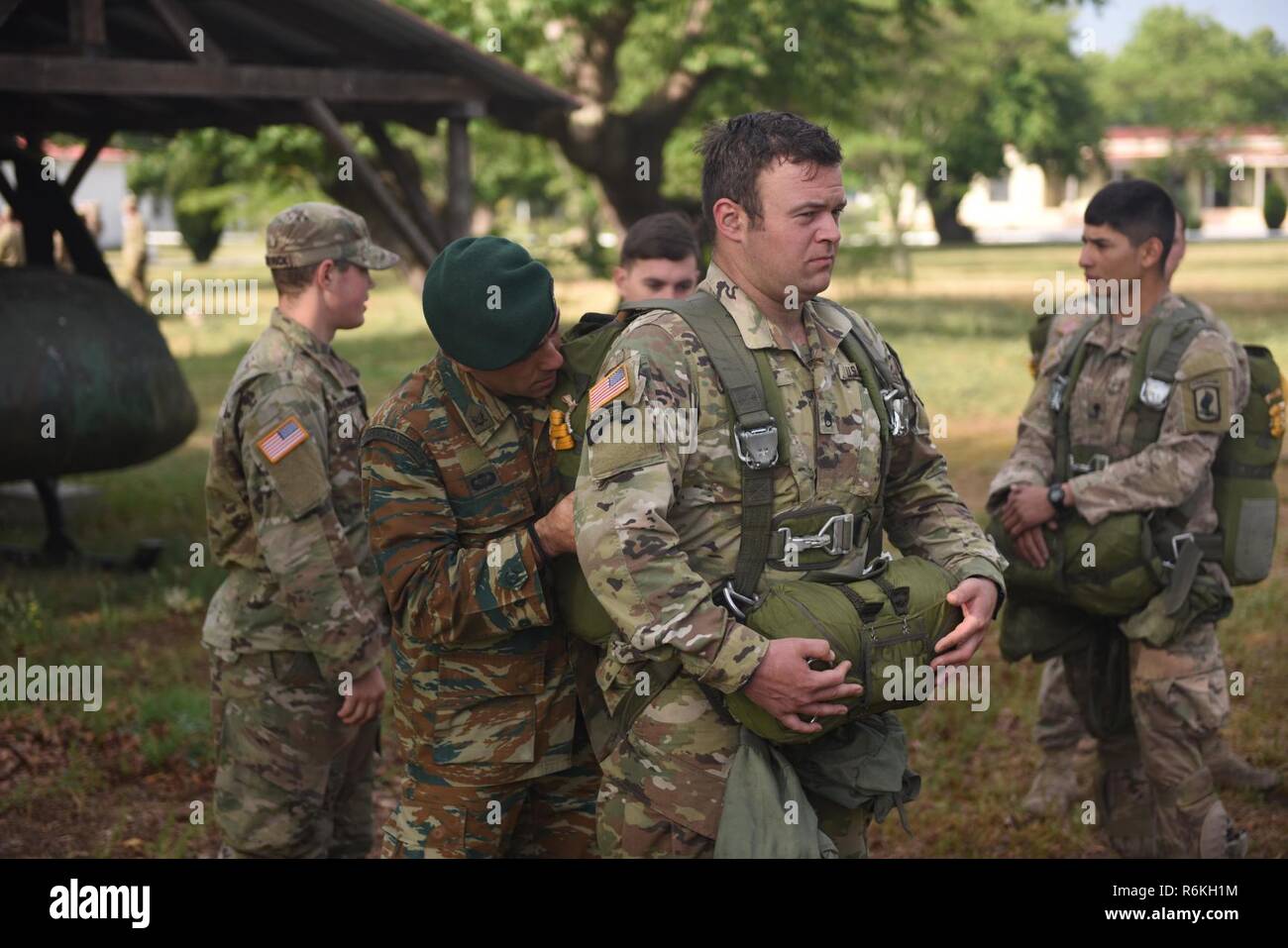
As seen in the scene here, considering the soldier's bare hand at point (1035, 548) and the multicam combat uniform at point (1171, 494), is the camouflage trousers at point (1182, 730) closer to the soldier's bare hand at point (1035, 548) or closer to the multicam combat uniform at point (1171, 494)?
the multicam combat uniform at point (1171, 494)

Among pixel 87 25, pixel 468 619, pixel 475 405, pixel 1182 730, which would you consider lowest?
pixel 1182 730

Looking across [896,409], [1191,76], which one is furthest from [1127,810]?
[1191,76]

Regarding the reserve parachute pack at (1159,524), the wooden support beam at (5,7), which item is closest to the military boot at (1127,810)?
the reserve parachute pack at (1159,524)

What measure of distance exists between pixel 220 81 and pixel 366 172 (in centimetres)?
90

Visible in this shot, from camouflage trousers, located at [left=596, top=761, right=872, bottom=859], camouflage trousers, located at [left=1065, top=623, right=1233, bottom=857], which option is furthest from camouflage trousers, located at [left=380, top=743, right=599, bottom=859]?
camouflage trousers, located at [left=1065, top=623, right=1233, bottom=857]

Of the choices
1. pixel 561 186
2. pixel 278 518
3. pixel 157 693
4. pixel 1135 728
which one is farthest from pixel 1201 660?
pixel 561 186

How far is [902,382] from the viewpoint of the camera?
10.5ft

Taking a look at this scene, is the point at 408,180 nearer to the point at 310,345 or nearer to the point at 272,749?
the point at 310,345

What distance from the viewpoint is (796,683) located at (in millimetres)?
2695

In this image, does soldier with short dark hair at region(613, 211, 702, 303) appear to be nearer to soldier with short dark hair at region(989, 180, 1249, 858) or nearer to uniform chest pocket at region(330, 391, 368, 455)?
uniform chest pocket at region(330, 391, 368, 455)

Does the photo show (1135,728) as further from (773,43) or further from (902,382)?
(773,43)

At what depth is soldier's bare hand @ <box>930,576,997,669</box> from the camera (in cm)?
292

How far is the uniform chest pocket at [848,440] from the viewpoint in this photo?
2939 mm

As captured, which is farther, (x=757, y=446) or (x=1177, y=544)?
(x=1177, y=544)
